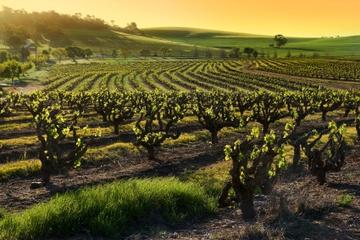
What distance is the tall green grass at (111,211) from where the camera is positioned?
45.8ft

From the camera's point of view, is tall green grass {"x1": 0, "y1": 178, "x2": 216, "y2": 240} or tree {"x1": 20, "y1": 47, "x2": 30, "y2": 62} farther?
tree {"x1": 20, "y1": 47, "x2": 30, "y2": 62}

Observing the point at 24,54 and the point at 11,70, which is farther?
the point at 24,54

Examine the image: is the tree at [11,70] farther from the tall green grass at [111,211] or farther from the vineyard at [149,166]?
the tall green grass at [111,211]

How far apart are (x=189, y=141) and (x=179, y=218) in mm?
19104

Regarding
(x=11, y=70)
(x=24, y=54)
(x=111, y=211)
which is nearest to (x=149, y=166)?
(x=111, y=211)

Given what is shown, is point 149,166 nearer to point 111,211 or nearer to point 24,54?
point 111,211

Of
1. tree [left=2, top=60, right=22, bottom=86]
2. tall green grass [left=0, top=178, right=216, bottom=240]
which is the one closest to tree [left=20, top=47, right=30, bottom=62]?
tree [left=2, top=60, right=22, bottom=86]

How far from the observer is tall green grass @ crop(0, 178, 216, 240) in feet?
45.8

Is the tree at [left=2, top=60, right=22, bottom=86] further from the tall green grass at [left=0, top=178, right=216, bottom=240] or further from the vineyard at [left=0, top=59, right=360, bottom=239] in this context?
the tall green grass at [left=0, top=178, right=216, bottom=240]

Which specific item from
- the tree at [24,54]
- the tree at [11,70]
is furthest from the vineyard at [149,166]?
the tree at [24,54]

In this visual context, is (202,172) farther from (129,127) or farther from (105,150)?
(129,127)

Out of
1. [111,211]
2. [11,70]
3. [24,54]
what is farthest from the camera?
[24,54]

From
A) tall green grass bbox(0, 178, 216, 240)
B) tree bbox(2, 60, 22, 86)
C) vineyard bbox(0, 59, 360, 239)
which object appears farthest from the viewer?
tree bbox(2, 60, 22, 86)

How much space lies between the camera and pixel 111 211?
48.9ft
